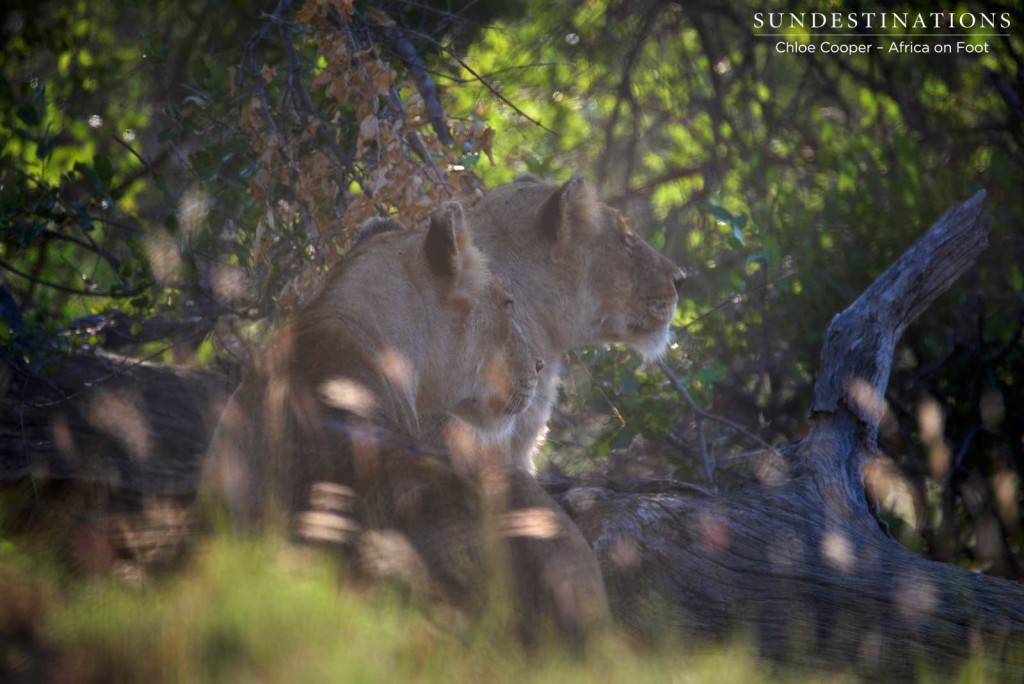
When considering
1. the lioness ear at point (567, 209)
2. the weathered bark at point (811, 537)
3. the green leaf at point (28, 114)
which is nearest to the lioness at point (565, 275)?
the lioness ear at point (567, 209)

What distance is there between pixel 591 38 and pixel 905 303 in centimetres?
499

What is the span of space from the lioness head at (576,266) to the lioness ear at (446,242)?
1.07 meters

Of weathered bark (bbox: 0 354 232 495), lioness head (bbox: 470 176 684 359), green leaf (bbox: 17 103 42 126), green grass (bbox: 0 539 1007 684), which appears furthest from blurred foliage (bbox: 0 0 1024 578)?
green grass (bbox: 0 539 1007 684)

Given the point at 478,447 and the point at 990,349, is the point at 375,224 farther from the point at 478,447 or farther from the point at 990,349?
the point at 990,349

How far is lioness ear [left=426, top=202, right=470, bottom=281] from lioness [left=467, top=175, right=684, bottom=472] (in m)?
1.01

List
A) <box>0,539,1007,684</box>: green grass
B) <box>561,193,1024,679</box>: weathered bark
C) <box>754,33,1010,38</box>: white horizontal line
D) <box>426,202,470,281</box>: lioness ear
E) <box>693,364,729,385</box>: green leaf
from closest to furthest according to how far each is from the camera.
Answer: <box>0,539,1007,684</box>: green grass → <box>561,193,1024,679</box>: weathered bark → <box>426,202,470,281</box>: lioness ear → <box>693,364,729,385</box>: green leaf → <box>754,33,1010,38</box>: white horizontal line

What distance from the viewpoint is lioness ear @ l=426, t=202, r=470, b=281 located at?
3549 mm

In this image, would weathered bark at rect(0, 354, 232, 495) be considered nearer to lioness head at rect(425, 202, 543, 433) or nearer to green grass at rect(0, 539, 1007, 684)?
lioness head at rect(425, 202, 543, 433)

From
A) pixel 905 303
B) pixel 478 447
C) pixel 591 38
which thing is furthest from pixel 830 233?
pixel 478 447

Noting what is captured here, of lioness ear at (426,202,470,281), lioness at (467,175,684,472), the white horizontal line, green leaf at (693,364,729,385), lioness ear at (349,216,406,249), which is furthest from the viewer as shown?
the white horizontal line

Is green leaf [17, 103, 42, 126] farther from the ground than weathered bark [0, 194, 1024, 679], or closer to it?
farther from the ground

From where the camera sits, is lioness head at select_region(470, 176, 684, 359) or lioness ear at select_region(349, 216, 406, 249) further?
lioness head at select_region(470, 176, 684, 359)

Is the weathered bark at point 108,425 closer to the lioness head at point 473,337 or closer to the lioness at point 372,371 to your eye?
the lioness at point 372,371

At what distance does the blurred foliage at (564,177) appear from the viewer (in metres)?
5.27
